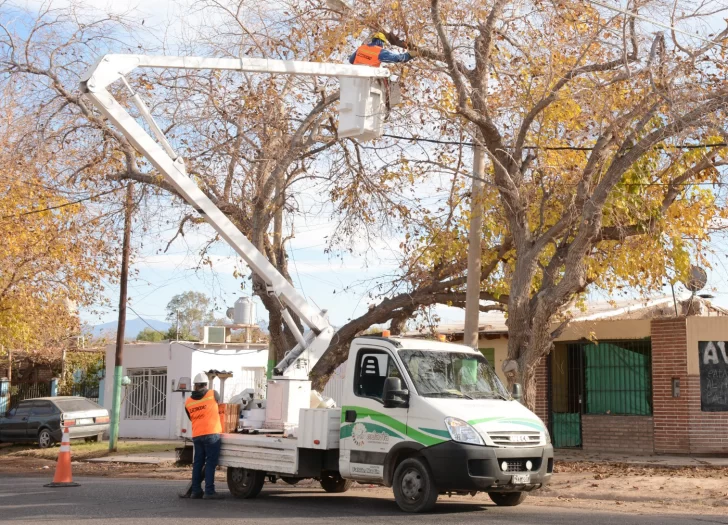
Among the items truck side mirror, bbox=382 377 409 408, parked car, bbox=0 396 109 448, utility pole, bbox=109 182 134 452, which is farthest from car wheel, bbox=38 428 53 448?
truck side mirror, bbox=382 377 409 408

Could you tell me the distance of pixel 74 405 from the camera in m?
28.4

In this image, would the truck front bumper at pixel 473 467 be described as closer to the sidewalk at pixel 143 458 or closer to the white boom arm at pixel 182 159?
the white boom arm at pixel 182 159

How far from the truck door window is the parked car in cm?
1726

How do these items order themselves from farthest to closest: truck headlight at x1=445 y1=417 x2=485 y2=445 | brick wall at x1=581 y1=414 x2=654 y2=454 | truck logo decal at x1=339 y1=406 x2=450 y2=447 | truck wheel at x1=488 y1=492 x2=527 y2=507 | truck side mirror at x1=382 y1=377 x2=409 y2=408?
brick wall at x1=581 y1=414 x2=654 y2=454, truck wheel at x1=488 y1=492 x2=527 y2=507, truck side mirror at x1=382 y1=377 x2=409 y2=408, truck logo decal at x1=339 y1=406 x2=450 y2=447, truck headlight at x1=445 y1=417 x2=485 y2=445

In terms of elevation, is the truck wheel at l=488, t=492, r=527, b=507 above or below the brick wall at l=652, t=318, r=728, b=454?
below

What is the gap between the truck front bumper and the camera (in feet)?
36.3

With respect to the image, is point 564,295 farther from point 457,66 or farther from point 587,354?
point 587,354

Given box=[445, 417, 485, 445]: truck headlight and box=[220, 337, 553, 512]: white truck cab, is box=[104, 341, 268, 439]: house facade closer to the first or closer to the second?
box=[220, 337, 553, 512]: white truck cab

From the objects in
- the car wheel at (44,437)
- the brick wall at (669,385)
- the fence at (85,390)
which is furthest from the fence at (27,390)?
the brick wall at (669,385)

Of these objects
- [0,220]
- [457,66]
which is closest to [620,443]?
[457,66]

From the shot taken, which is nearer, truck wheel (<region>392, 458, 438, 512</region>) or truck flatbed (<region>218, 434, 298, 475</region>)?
truck wheel (<region>392, 458, 438, 512</region>)

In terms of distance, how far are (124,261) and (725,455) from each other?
50.4 feet

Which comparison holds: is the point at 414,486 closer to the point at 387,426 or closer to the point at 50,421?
the point at 387,426

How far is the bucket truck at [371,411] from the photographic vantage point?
37.1 feet
